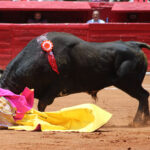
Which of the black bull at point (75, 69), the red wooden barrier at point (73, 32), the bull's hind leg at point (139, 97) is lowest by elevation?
the red wooden barrier at point (73, 32)

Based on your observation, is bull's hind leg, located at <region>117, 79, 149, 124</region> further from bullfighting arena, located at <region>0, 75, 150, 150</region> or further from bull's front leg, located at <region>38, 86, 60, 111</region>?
bull's front leg, located at <region>38, 86, 60, 111</region>

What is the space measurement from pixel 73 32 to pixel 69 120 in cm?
662

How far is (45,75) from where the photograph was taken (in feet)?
21.5

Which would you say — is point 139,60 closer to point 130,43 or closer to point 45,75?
point 130,43

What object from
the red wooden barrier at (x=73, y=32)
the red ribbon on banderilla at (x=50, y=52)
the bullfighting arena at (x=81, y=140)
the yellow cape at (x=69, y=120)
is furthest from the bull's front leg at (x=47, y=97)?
the red wooden barrier at (x=73, y=32)

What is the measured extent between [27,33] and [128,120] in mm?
5907

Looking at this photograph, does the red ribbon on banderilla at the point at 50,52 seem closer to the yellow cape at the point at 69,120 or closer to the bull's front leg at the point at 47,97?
the bull's front leg at the point at 47,97

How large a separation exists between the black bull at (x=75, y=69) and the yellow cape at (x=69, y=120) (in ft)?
2.23

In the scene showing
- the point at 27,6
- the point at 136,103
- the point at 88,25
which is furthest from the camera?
the point at 27,6

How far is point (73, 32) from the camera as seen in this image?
12.5 metres

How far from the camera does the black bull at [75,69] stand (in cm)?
652

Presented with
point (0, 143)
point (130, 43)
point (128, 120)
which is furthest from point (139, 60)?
point (0, 143)

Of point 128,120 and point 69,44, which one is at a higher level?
point 69,44

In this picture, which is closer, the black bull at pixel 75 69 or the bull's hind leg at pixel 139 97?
the black bull at pixel 75 69
